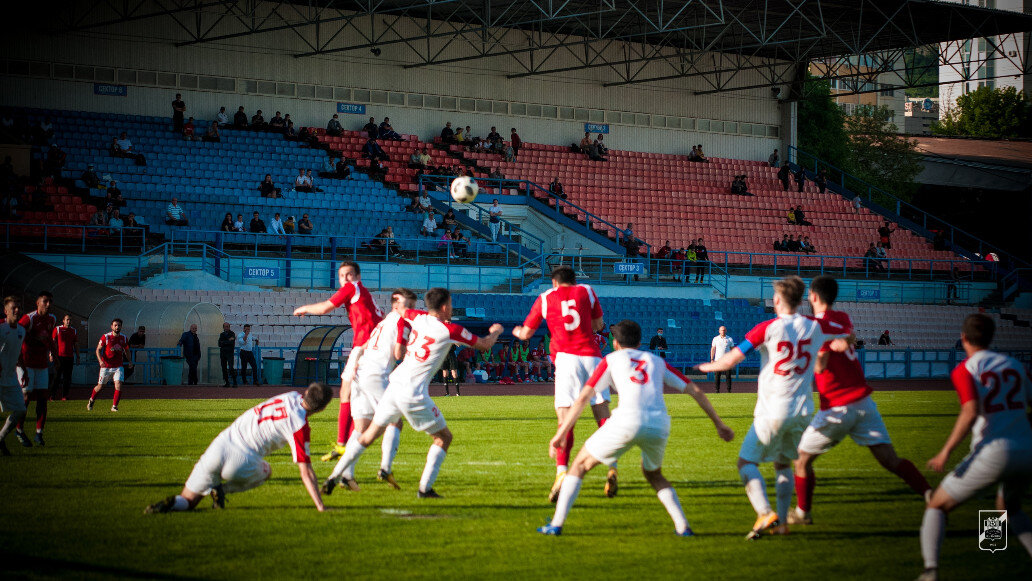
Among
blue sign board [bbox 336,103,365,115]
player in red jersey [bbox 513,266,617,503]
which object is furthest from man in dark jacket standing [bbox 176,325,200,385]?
player in red jersey [bbox 513,266,617,503]

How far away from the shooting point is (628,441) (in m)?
7.70

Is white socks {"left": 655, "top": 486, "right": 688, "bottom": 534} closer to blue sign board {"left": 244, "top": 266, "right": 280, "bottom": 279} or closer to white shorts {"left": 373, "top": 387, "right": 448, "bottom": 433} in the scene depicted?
white shorts {"left": 373, "top": 387, "right": 448, "bottom": 433}

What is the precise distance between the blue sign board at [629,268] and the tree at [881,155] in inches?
1152

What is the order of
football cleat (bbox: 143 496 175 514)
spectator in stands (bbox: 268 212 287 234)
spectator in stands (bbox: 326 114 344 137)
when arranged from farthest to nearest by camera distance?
spectator in stands (bbox: 326 114 344 137) → spectator in stands (bbox: 268 212 287 234) → football cleat (bbox: 143 496 175 514)

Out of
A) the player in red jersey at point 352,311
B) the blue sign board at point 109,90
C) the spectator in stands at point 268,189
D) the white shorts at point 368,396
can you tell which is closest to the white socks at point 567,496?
the white shorts at point 368,396

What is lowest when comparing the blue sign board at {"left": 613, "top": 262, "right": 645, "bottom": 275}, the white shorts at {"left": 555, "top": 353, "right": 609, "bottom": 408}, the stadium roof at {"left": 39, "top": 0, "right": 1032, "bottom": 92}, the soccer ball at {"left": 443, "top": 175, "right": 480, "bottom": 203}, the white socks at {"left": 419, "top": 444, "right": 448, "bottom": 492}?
the white socks at {"left": 419, "top": 444, "right": 448, "bottom": 492}

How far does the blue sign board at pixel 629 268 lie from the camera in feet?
116

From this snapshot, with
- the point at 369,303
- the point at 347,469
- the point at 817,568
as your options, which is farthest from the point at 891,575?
the point at 369,303

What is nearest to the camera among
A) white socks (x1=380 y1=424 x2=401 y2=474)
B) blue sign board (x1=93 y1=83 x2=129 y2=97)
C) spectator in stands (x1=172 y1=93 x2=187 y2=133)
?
white socks (x1=380 y1=424 x2=401 y2=474)

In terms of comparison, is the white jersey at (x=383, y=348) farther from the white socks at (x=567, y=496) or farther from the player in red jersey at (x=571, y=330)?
the white socks at (x=567, y=496)

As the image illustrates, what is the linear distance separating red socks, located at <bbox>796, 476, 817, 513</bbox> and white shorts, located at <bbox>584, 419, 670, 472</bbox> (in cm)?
131

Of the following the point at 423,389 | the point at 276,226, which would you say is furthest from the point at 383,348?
the point at 276,226

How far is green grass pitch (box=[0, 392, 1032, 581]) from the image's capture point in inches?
272

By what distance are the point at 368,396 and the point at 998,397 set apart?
6244 mm
